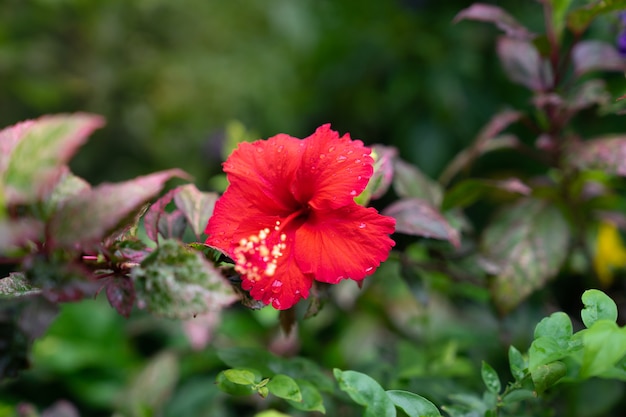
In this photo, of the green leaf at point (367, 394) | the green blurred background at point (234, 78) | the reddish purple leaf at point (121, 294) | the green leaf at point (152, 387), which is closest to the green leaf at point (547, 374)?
the green leaf at point (367, 394)

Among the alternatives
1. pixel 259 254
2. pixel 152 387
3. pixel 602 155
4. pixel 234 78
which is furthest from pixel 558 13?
pixel 234 78

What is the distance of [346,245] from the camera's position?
0.52 m

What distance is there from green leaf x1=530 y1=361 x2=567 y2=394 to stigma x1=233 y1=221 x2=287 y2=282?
0.77ft

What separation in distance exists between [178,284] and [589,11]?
0.56 m

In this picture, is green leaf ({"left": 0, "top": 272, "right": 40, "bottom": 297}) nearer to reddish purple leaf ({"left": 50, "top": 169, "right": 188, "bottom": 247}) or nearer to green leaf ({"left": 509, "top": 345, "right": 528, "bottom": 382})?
reddish purple leaf ({"left": 50, "top": 169, "right": 188, "bottom": 247})

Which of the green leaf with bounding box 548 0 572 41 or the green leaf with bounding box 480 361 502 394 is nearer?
the green leaf with bounding box 480 361 502 394

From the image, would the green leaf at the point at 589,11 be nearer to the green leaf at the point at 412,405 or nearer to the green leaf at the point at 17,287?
the green leaf at the point at 412,405

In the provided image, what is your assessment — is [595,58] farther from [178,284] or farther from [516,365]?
[178,284]

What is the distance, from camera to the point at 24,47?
1.61 meters

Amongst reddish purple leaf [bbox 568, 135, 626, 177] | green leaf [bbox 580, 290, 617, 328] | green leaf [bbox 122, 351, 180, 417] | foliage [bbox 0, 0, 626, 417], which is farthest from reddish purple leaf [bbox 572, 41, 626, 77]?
green leaf [bbox 122, 351, 180, 417]

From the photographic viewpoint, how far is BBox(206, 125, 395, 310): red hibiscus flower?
506mm

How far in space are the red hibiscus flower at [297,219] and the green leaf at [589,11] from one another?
13.3 inches

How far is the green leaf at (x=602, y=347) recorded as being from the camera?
16.2 inches

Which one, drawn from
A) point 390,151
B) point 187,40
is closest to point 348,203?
point 390,151
